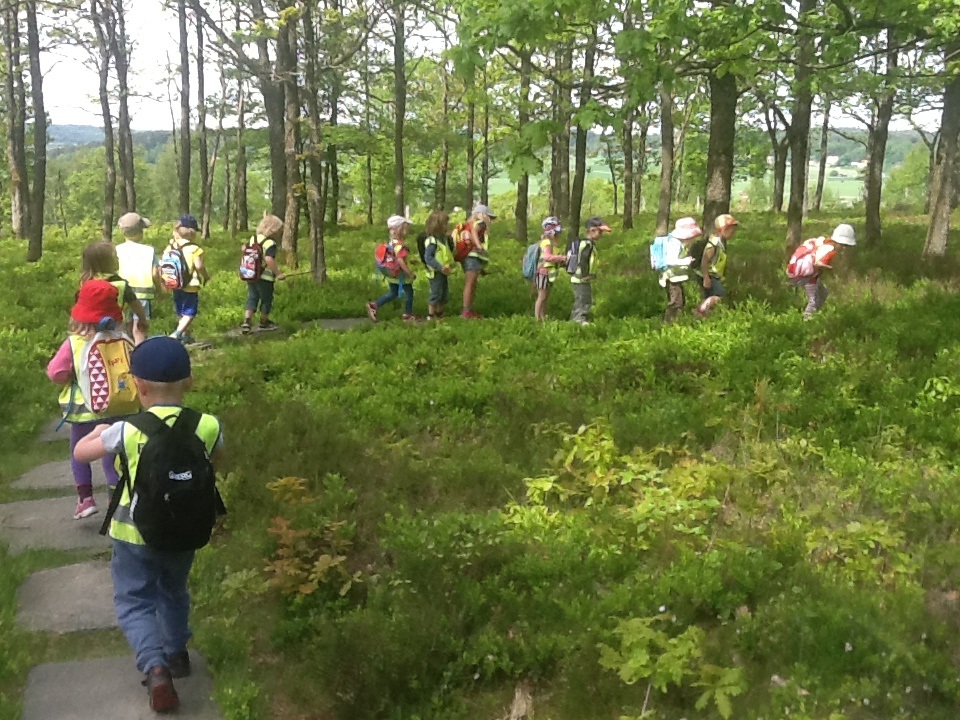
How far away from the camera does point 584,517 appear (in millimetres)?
5348

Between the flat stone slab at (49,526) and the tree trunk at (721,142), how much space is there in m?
12.4

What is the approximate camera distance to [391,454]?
6590mm

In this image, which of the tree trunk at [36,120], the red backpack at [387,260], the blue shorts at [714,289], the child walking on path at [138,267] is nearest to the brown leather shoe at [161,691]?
the child walking on path at [138,267]

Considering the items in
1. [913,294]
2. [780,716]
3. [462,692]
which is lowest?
[462,692]

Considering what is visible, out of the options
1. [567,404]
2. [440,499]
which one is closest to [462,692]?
[440,499]

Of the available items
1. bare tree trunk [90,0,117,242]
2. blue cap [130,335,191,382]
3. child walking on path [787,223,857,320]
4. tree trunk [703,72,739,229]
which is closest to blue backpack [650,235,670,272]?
child walking on path [787,223,857,320]

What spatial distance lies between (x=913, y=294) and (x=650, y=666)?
8.36 meters

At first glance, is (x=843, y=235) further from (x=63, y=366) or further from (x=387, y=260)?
(x=63, y=366)

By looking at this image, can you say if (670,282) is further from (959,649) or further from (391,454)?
(959,649)

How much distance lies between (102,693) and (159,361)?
187cm

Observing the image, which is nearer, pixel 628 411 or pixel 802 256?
pixel 628 411

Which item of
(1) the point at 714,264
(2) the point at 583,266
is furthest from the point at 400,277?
(1) the point at 714,264

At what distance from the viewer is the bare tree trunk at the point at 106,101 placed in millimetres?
23234

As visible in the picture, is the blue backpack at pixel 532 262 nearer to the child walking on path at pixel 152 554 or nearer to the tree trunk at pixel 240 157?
the child walking on path at pixel 152 554
